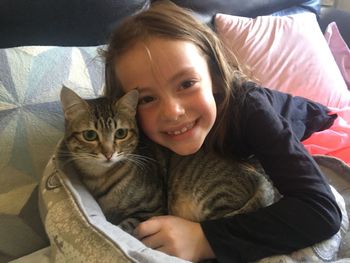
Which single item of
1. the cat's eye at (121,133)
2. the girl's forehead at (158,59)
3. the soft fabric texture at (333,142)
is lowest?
the soft fabric texture at (333,142)

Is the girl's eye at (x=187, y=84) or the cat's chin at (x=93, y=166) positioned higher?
the girl's eye at (x=187, y=84)

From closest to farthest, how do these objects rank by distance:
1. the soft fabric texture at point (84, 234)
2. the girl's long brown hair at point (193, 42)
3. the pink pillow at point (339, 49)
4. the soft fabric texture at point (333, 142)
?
the soft fabric texture at point (84, 234) → the girl's long brown hair at point (193, 42) → the soft fabric texture at point (333, 142) → the pink pillow at point (339, 49)

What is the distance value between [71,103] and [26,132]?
8.1 inches

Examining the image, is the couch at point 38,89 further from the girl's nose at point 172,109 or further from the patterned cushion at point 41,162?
the girl's nose at point 172,109

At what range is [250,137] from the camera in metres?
1.02

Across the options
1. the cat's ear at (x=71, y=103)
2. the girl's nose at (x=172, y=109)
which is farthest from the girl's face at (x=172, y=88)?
the cat's ear at (x=71, y=103)

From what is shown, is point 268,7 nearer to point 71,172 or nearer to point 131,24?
point 131,24

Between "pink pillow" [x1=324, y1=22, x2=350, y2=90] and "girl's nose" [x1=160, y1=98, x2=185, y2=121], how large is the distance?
1230 millimetres

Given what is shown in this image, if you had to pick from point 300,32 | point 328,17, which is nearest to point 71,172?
point 300,32

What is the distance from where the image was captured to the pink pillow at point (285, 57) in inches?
65.7

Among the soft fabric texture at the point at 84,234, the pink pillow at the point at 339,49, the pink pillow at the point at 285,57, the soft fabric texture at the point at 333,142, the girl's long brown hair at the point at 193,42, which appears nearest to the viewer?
the soft fabric texture at the point at 84,234

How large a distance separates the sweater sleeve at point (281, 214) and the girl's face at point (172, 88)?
159 millimetres

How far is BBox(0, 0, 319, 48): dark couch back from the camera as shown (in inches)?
49.5

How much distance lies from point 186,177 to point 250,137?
22 centimetres
